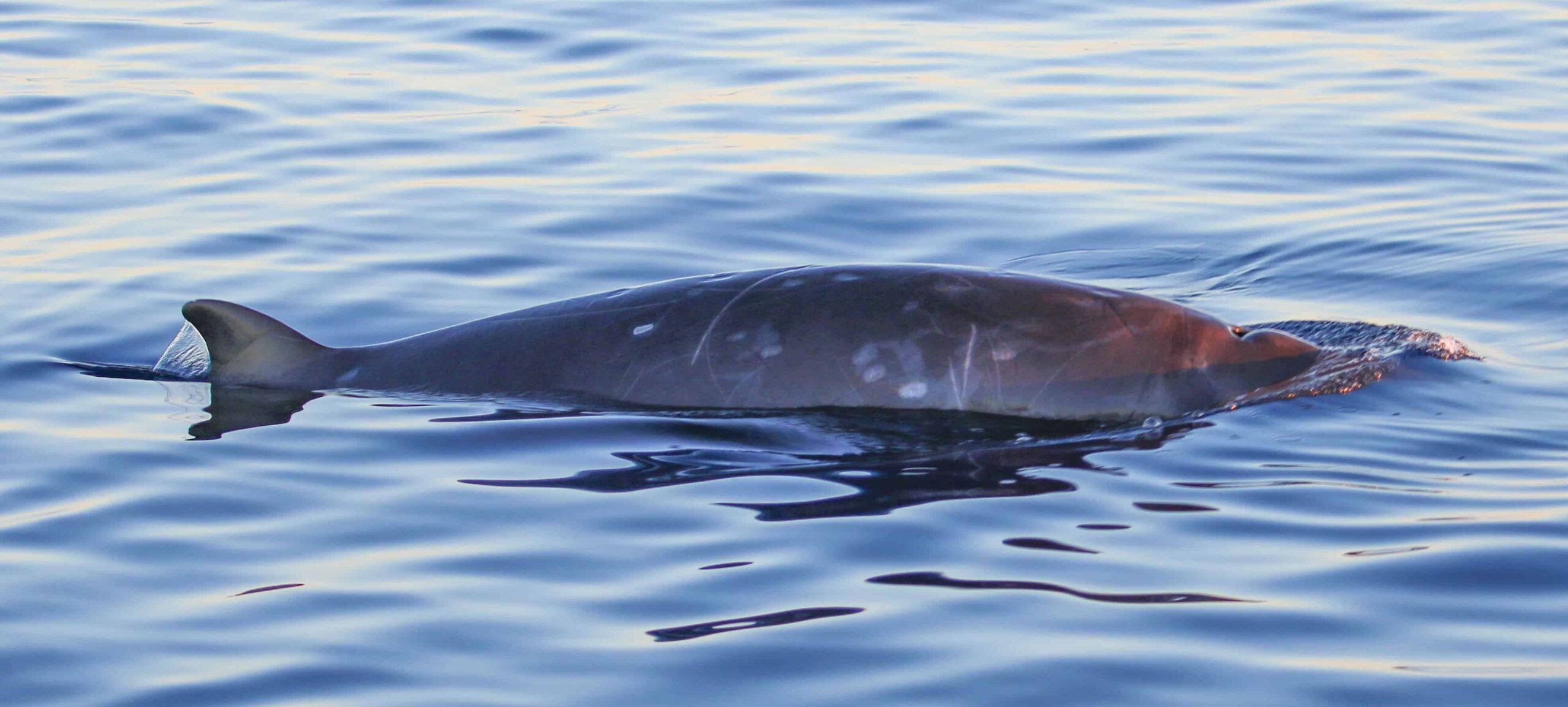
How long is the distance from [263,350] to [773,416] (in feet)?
8.40

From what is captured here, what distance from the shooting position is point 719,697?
5082mm

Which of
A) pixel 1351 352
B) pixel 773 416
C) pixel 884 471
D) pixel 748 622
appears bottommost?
pixel 748 622

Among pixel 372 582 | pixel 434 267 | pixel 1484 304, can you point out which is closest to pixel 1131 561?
pixel 372 582

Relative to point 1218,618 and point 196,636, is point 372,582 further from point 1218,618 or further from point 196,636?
point 1218,618

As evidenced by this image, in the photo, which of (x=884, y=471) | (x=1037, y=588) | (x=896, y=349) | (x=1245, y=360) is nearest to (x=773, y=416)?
(x=896, y=349)

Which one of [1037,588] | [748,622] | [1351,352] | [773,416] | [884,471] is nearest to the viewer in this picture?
[748,622]

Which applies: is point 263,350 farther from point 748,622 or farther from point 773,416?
point 748,622

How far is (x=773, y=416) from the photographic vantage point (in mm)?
7727

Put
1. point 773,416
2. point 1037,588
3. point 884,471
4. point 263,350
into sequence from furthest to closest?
point 263,350, point 773,416, point 884,471, point 1037,588

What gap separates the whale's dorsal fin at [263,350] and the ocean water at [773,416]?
361mm

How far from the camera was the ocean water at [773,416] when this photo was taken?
545 centimetres

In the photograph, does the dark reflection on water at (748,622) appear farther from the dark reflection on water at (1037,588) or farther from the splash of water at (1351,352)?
the splash of water at (1351,352)

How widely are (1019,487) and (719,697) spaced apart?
2.03 m

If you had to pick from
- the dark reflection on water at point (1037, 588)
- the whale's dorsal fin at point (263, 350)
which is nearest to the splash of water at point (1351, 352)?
the dark reflection on water at point (1037, 588)
